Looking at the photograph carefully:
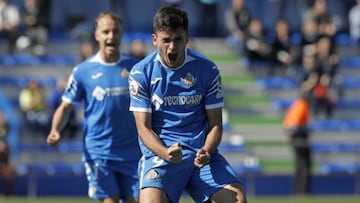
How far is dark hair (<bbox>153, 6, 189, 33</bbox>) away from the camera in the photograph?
339 inches

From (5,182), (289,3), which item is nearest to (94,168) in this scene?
(5,182)

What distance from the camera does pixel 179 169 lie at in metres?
8.89

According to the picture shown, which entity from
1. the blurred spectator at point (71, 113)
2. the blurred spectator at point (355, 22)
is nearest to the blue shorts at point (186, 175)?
the blurred spectator at point (71, 113)

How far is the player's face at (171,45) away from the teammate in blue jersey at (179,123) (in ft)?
0.03

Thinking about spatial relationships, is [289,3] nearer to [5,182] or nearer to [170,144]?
[5,182]

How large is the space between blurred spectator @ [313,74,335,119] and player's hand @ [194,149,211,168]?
1457 centimetres

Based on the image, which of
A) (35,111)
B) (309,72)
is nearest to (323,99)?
(309,72)

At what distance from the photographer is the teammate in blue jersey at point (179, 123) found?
8.83 meters

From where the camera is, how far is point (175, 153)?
28.1 feet

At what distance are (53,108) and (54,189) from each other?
1562 mm

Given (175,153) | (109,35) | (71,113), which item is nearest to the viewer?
(175,153)

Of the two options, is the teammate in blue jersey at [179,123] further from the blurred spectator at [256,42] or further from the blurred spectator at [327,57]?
the blurred spectator at [256,42]

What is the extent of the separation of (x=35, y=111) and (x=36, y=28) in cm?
268

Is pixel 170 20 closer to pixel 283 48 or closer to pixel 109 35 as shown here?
pixel 109 35
